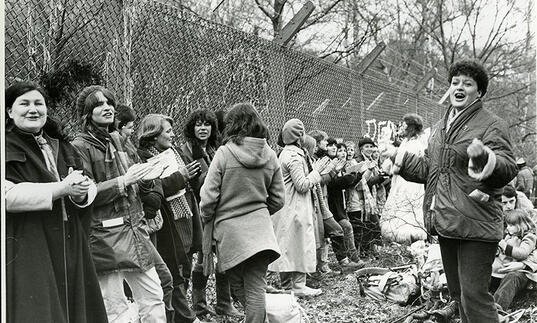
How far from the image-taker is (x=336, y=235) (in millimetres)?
8000

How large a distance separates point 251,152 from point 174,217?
0.89 meters

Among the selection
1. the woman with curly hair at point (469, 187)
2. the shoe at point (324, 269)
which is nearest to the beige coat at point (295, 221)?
the shoe at point (324, 269)

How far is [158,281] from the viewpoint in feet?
15.1

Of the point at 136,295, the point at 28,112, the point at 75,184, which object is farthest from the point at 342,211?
the point at 28,112

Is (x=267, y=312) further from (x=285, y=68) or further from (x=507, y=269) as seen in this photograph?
(x=285, y=68)

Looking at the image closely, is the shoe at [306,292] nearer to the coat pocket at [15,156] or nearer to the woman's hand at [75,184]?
the woman's hand at [75,184]

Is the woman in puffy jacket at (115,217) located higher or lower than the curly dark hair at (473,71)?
lower

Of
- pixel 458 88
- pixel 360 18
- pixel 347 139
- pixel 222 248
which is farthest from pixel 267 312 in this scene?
pixel 360 18

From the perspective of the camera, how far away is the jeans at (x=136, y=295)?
436 cm

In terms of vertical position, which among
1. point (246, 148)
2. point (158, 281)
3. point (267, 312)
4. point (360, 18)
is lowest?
point (267, 312)

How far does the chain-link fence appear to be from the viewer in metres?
4.83

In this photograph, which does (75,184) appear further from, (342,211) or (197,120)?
(342,211)

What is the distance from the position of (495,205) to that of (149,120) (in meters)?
2.59

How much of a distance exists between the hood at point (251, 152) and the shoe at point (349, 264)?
3599 millimetres
